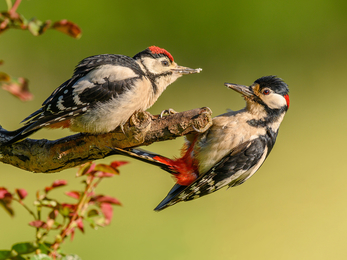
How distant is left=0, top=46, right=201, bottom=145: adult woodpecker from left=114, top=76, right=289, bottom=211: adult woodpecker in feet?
0.66

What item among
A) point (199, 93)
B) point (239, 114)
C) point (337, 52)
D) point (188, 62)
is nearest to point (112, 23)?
point (188, 62)

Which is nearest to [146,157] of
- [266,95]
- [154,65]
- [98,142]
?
[98,142]

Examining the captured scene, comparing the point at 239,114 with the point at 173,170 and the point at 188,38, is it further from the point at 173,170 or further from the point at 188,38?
the point at 188,38

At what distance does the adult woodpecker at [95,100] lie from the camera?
1.03m

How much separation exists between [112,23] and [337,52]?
9.67 ft

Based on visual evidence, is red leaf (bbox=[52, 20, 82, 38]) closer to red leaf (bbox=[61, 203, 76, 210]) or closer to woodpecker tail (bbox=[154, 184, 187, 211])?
red leaf (bbox=[61, 203, 76, 210])

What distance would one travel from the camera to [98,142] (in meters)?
1.04

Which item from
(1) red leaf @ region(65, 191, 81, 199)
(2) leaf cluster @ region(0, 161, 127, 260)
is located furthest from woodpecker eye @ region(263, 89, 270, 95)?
(1) red leaf @ region(65, 191, 81, 199)

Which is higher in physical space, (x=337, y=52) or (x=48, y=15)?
(x=48, y=15)

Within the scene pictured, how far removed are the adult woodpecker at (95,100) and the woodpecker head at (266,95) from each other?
36cm

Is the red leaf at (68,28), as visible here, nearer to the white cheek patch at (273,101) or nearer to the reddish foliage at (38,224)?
the reddish foliage at (38,224)

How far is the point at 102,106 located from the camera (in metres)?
1.06

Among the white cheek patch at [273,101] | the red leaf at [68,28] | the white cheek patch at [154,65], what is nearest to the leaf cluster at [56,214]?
the red leaf at [68,28]

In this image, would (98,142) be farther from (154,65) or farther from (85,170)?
(154,65)
